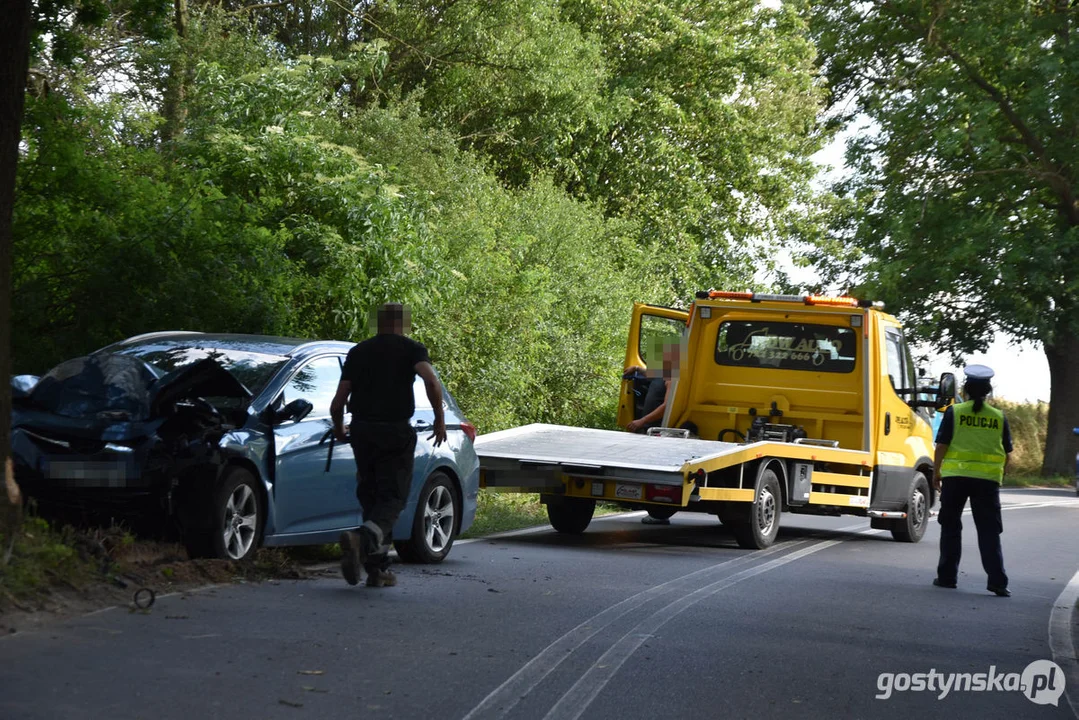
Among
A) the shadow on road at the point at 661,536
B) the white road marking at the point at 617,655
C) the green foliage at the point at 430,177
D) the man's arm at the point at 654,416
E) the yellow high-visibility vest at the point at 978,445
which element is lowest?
the white road marking at the point at 617,655

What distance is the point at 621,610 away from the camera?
9461 millimetres

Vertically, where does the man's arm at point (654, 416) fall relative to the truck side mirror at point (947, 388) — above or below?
below

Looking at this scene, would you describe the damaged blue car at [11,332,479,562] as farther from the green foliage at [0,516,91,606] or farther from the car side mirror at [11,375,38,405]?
the green foliage at [0,516,91,606]

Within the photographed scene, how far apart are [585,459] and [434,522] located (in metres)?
2.78

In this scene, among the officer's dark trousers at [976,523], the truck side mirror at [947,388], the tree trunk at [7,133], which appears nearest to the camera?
the tree trunk at [7,133]

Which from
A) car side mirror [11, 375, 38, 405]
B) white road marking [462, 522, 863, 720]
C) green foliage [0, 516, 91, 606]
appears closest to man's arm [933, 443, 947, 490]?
white road marking [462, 522, 863, 720]

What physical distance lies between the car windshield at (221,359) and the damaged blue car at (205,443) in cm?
1

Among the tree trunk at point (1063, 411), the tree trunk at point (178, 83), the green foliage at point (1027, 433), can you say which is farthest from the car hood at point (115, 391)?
the green foliage at point (1027, 433)

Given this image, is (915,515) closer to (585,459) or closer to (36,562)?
(585,459)

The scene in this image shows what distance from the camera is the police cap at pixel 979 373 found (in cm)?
1179

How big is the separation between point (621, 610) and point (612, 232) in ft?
69.9

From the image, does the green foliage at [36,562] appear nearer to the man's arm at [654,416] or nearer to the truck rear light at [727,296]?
the man's arm at [654,416]

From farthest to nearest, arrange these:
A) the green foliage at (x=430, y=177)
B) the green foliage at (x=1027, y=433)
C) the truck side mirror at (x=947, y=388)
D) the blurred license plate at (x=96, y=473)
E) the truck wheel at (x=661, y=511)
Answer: the green foliage at (x=1027, y=433) → the truck side mirror at (x=947, y=388) → the truck wheel at (x=661, y=511) → the green foliage at (x=430, y=177) → the blurred license plate at (x=96, y=473)

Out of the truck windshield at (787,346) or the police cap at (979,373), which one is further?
the truck windshield at (787,346)
